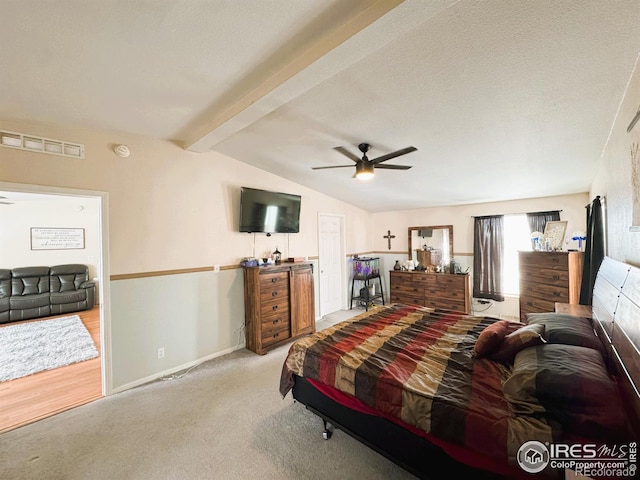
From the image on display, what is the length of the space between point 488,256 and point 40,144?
627 centimetres

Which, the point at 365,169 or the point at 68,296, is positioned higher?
Result: the point at 365,169

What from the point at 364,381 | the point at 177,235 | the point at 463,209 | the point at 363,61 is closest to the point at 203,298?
the point at 177,235

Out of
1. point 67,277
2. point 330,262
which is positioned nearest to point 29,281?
point 67,277

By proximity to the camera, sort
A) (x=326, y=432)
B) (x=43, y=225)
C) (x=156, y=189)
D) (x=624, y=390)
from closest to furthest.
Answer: (x=624, y=390), (x=326, y=432), (x=156, y=189), (x=43, y=225)

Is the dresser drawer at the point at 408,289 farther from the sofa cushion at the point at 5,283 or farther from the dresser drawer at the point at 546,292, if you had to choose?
the sofa cushion at the point at 5,283

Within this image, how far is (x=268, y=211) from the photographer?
154 inches

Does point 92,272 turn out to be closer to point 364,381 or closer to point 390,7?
point 364,381

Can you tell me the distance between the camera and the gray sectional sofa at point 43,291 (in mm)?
4910

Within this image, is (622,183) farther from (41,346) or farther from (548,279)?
(41,346)

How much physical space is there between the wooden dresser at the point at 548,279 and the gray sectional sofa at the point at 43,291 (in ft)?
27.2

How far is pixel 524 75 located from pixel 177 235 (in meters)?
3.53

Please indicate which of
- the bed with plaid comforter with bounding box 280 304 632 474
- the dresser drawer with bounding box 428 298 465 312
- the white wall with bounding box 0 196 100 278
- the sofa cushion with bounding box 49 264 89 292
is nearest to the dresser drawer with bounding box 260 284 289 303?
the bed with plaid comforter with bounding box 280 304 632 474

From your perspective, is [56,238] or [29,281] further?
[56,238]

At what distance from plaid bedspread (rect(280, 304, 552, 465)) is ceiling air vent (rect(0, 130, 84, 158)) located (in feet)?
9.21
